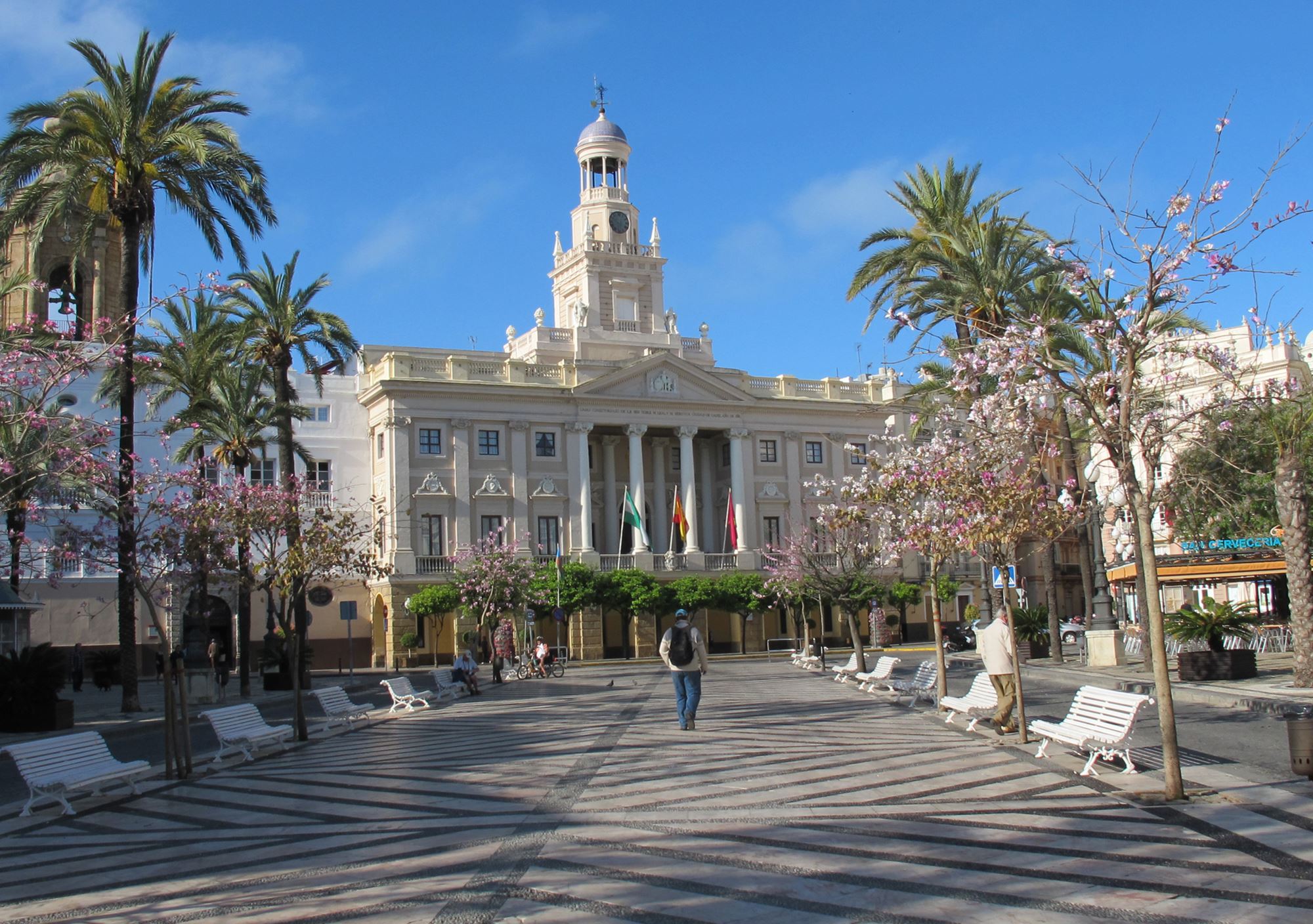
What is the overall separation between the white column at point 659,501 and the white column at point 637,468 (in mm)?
1697

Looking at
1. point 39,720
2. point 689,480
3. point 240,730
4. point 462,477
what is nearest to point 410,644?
point 462,477

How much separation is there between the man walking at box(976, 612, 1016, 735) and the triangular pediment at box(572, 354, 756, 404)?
141 ft

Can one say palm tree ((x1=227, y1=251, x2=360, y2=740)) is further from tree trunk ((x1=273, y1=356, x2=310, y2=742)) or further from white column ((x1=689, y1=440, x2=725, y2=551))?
white column ((x1=689, y1=440, x2=725, y2=551))

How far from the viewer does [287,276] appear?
36.6m

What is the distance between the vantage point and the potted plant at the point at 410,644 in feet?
172

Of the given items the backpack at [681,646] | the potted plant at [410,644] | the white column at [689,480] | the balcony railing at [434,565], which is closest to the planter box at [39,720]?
the backpack at [681,646]

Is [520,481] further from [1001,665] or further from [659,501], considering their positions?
[1001,665]

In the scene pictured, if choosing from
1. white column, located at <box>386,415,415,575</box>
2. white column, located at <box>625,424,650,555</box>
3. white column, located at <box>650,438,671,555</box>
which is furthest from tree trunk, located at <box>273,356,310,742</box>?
white column, located at <box>650,438,671,555</box>

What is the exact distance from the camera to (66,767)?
12.9 meters

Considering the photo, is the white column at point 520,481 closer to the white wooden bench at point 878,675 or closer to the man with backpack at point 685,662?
the white wooden bench at point 878,675

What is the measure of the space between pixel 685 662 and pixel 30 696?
12.5 meters

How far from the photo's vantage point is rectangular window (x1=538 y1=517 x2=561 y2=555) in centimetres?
5691

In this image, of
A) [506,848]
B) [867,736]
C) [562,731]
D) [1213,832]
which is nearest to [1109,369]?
[1213,832]

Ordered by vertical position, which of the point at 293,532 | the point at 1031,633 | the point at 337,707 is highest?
the point at 293,532
